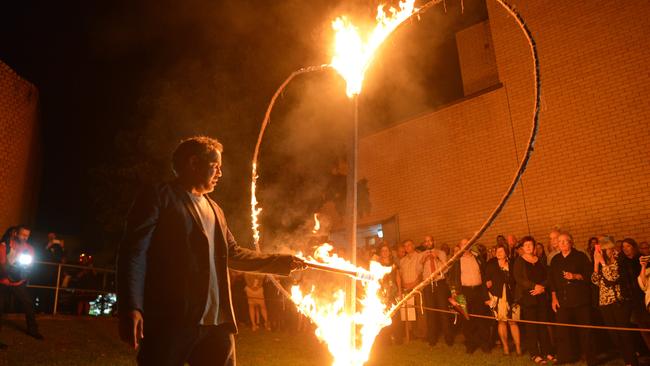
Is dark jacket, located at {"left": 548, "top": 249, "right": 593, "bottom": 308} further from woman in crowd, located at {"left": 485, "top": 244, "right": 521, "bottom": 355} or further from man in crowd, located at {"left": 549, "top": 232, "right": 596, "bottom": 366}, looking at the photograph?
woman in crowd, located at {"left": 485, "top": 244, "right": 521, "bottom": 355}

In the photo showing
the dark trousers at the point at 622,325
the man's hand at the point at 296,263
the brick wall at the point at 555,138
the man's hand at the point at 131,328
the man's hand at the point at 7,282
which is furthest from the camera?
the brick wall at the point at 555,138

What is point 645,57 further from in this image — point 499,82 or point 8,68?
point 8,68

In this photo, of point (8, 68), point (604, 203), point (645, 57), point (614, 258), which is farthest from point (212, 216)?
point (8, 68)

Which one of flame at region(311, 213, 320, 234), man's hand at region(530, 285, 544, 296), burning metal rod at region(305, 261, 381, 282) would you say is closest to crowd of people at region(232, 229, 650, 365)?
man's hand at region(530, 285, 544, 296)

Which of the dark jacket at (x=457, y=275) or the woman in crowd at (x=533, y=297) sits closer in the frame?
the woman in crowd at (x=533, y=297)

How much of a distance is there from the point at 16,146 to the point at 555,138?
1399cm

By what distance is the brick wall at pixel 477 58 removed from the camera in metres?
12.2

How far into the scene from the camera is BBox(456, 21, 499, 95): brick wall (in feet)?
40.0

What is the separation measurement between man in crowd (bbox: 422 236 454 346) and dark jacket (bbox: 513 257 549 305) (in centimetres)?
139

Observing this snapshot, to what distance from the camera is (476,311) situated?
27.9ft

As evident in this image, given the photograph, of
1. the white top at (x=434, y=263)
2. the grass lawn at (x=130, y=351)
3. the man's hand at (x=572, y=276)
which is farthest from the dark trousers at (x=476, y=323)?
the man's hand at (x=572, y=276)

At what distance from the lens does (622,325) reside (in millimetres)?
6531

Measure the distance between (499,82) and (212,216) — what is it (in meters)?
10.2

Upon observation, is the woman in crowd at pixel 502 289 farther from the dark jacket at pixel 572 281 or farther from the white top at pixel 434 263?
the white top at pixel 434 263
